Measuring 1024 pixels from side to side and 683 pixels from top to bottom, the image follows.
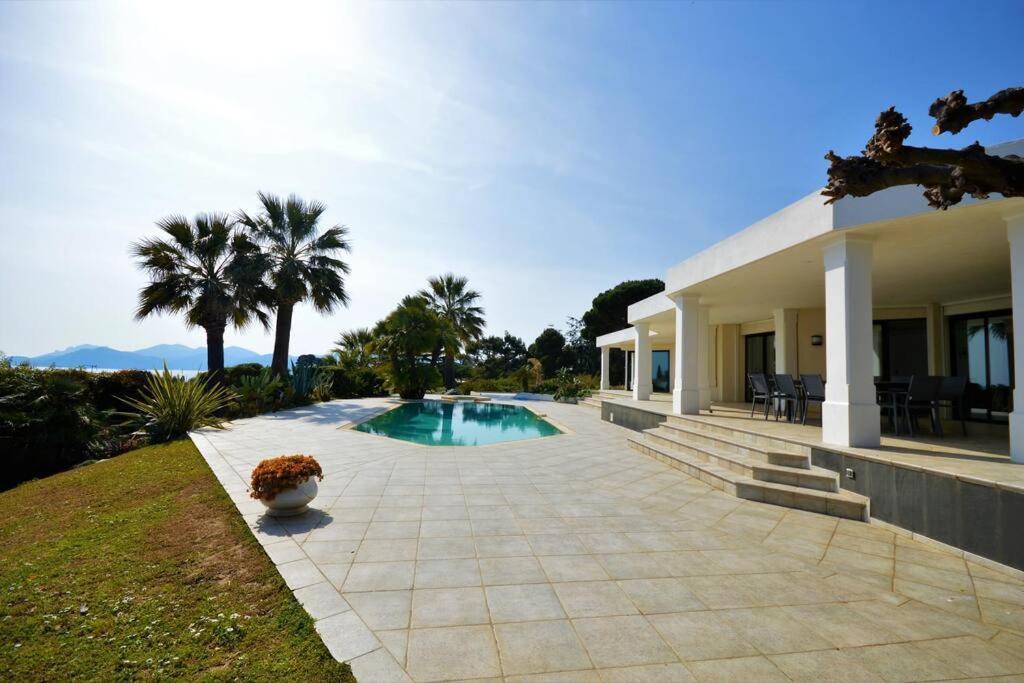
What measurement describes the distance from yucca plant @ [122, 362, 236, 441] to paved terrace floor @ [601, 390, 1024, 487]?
1101 centimetres

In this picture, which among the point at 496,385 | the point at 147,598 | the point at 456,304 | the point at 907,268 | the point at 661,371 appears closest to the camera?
the point at 147,598

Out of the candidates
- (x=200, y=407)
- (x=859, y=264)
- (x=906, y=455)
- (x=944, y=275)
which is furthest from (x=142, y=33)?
(x=944, y=275)

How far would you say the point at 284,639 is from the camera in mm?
2529

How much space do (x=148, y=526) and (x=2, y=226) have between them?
285 inches

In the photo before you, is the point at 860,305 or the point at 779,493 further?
the point at 860,305

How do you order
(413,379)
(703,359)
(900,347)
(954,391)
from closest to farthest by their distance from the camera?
(954,391), (900,347), (703,359), (413,379)

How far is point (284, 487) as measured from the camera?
450 cm

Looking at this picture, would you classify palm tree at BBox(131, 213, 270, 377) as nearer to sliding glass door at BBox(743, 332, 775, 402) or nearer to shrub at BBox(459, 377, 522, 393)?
shrub at BBox(459, 377, 522, 393)

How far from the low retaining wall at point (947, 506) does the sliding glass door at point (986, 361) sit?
5.45m

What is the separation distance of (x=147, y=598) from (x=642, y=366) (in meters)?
13.0

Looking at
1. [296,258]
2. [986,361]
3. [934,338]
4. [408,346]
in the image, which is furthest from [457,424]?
[986,361]

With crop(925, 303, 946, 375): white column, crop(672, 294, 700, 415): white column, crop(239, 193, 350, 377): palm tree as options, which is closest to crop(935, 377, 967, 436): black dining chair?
crop(925, 303, 946, 375): white column

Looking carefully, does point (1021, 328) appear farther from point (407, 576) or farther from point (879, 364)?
point (879, 364)

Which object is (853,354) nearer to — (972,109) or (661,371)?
(972,109)
